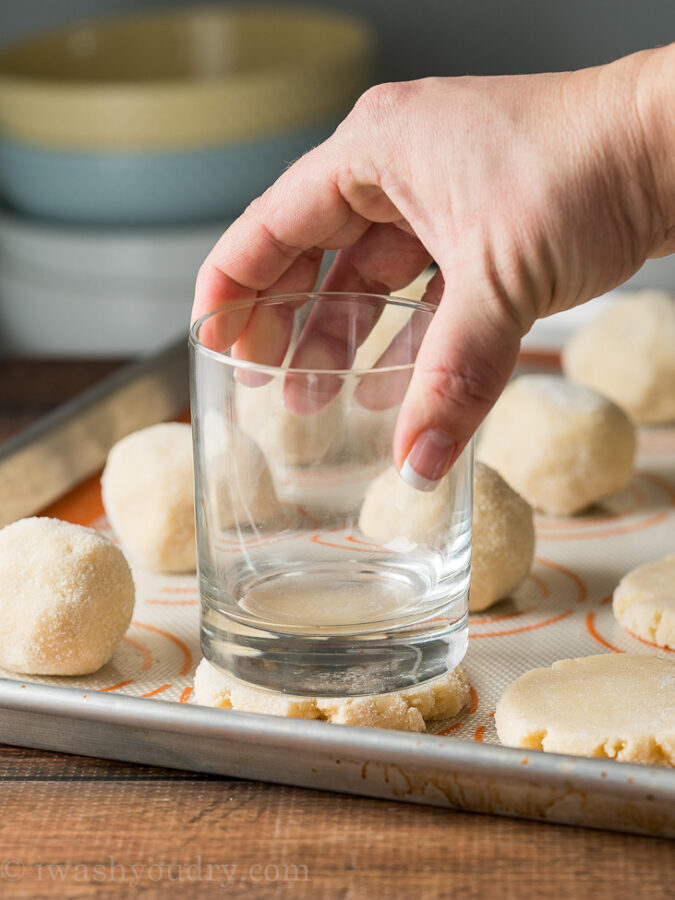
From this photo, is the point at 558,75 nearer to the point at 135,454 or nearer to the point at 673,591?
the point at 673,591

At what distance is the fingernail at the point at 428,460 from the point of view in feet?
2.11

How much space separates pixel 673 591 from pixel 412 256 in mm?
299

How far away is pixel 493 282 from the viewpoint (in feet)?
2.10

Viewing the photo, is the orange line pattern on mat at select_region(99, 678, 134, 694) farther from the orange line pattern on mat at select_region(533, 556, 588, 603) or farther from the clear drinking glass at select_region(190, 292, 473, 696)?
the orange line pattern on mat at select_region(533, 556, 588, 603)

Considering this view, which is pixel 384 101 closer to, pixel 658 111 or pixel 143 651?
pixel 658 111

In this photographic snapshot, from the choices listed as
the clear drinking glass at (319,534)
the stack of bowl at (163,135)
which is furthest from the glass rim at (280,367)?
the stack of bowl at (163,135)

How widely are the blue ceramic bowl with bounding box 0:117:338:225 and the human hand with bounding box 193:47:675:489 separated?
1.25 meters

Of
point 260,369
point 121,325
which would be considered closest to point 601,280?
point 260,369

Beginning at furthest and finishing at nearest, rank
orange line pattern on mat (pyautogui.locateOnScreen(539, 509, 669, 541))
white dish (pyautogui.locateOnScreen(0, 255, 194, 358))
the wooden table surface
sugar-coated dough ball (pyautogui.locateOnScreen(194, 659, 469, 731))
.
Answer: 1. white dish (pyautogui.locateOnScreen(0, 255, 194, 358))
2. orange line pattern on mat (pyautogui.locateOnScreen(539, 509, 669, 541))
3. sugar-coated dough ball (pyautogui.locateOnScreen(194, 659, 469, 731))
4. the wooden table surface

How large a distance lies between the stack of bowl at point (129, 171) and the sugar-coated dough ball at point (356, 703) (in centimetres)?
130

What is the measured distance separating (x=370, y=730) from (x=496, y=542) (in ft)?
0.87

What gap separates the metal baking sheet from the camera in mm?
614

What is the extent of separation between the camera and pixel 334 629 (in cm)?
68

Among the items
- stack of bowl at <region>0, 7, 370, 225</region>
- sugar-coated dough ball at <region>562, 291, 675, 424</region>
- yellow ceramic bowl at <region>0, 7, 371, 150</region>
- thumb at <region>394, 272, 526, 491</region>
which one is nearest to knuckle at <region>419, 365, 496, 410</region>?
thumb at <region>394, 272, 526, 491</region>
